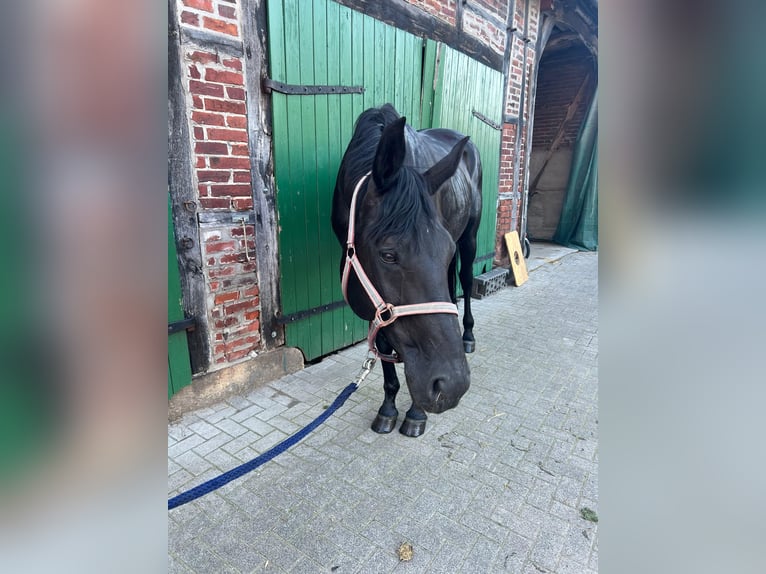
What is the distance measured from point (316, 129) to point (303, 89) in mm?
278

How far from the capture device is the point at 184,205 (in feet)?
7.64

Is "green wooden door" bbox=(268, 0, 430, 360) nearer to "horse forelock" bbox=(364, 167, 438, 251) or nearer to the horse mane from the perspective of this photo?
the horse mane

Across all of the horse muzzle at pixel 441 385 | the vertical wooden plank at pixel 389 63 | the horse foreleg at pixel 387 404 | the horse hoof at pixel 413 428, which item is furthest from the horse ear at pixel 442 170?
the vertical wooden plank at pixel 389 63

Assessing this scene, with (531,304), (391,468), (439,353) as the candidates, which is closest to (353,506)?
(391,468)

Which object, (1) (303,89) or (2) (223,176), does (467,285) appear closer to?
(1) (303,89)

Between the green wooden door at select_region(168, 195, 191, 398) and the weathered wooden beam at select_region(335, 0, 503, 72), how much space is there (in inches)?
89.8

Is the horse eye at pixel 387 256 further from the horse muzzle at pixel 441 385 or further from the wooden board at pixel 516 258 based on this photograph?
the wooden board at pixel 516 258

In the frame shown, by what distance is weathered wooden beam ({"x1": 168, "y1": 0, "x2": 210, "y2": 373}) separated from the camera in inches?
85.9

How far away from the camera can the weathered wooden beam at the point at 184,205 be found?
7.16ft

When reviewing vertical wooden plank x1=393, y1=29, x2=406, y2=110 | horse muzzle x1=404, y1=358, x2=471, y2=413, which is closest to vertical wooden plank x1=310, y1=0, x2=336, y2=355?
vertical wooden plank x1=393, y1=29, x2=406, y2=110
